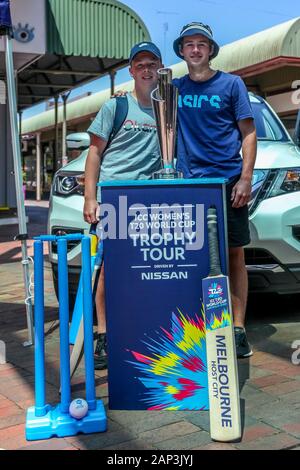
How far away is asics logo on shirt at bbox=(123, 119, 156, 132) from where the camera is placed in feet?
11.1

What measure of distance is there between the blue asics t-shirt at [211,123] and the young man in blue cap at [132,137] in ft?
0.59

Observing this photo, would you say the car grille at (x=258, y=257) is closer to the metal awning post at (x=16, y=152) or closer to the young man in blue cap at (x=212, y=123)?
the young man in blue cap at (x=212, y=123)

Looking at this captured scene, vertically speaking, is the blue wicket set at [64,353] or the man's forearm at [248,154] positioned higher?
the man's forearm at [248,154]

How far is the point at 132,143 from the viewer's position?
3.41 m

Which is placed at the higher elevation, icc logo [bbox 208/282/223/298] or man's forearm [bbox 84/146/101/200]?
man's forearm [bbox 84/146/101/200]

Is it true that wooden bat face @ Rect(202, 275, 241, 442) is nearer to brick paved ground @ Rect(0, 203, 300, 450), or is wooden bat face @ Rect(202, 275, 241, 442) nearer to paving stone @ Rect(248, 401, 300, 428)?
brick paved ground @ Rect(0, 203, 300, 450)

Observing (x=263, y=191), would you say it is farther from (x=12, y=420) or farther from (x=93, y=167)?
(x=12, y=420)

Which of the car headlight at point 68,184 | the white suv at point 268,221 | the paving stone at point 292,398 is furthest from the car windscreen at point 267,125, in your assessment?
the paving stone at point 292,398

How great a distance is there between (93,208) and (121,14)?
8.96 m

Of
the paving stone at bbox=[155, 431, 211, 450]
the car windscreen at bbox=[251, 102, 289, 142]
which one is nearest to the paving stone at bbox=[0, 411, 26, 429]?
the paving stone at bbox=[155, 431, 211, 450]

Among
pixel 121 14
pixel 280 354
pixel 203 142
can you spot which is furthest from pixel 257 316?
pixel 121 14

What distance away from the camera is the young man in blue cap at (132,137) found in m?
3.33

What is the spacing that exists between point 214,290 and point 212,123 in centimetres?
115

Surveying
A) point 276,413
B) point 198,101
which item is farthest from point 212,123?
point 276,413
